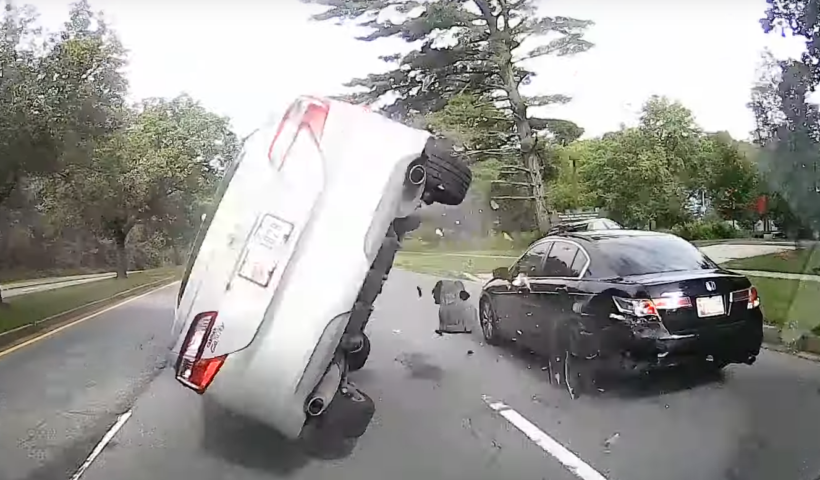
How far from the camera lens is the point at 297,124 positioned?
3145mm

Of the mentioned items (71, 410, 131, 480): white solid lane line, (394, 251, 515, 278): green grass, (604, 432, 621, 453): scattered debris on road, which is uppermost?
(394, 251, 515, 278): green grass

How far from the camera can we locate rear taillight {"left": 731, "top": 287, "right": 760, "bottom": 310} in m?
3.71

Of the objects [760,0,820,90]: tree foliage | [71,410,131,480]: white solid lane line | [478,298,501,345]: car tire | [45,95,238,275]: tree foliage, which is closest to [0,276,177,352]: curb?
[45,95,238,275]: tree foliage

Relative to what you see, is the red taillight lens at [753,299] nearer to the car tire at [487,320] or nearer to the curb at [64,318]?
the car tire at [487,320]

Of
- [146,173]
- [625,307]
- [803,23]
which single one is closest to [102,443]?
[146,173]

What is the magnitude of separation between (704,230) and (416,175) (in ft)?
5.36

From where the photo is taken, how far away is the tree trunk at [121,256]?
12.3 feet

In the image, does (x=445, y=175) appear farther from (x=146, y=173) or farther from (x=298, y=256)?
(x=146, y=173)

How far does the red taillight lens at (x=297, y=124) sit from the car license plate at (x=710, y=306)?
183 cm

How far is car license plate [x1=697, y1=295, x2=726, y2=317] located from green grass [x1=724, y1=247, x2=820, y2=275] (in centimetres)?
42

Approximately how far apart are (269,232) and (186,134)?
2.76 ft

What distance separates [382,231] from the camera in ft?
10.2

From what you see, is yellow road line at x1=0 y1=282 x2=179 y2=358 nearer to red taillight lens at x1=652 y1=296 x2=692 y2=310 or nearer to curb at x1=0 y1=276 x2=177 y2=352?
curb at x1=0 y1=276 x2=177 y2=352

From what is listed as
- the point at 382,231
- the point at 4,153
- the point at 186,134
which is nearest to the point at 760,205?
the point at 382,231
